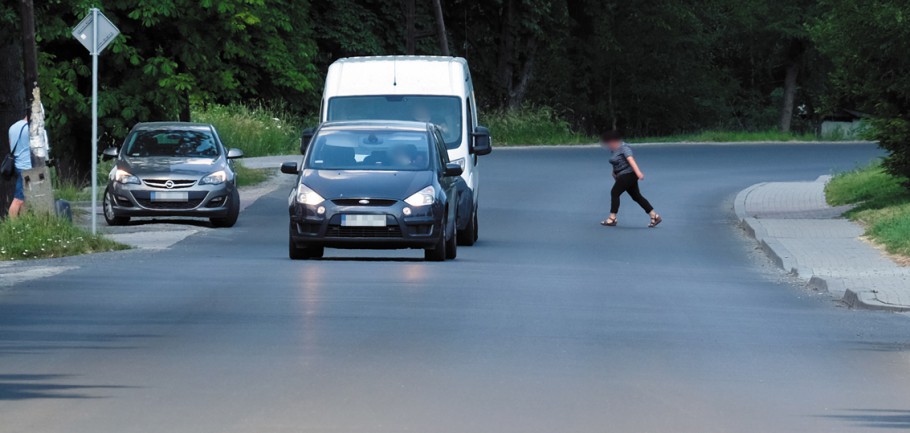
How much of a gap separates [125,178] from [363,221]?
24.7 ft

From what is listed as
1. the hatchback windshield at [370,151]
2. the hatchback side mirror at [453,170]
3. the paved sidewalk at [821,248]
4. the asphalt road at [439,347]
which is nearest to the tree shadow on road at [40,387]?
the asphalt road at [439,347]

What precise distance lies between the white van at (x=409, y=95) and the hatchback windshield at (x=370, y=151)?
346 centimetres

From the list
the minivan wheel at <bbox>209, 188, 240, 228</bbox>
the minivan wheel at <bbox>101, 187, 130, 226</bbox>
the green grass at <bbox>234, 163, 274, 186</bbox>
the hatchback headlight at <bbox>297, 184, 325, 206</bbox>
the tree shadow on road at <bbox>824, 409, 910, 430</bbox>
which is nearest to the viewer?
the tree shadow on road at <bbox>824, 409, 910, 430</bbox>

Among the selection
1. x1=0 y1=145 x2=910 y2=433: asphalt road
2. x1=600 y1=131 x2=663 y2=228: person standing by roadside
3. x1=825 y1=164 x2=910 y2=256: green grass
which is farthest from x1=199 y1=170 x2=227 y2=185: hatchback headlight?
x1=825 y1=164 x2=910 y2=256: green grass

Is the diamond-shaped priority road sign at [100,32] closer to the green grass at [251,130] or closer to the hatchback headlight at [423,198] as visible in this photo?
the hatchback headlight at [423,198]

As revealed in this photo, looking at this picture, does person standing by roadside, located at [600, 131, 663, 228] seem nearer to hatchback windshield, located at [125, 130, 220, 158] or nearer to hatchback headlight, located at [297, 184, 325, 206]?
hatchback windshield, located at [125, 130, 220, 158]

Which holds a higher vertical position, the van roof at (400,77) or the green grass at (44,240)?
the van roof at (400,77)

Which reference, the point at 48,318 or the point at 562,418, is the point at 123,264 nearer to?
the point at 48,318

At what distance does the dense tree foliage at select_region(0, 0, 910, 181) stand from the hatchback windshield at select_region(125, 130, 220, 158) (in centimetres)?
618

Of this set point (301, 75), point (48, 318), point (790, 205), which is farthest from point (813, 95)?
point (48, 318)

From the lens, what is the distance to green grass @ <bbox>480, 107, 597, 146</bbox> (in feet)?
193

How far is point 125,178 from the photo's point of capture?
25531 mm

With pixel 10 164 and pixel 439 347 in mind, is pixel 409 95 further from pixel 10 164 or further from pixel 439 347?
pixel 439 347

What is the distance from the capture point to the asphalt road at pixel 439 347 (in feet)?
29.3
